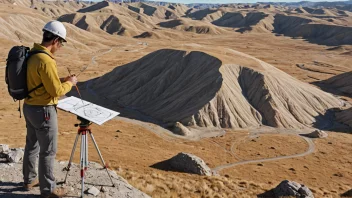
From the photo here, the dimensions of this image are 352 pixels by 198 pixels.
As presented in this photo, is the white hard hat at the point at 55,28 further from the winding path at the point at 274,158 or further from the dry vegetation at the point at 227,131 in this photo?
the winding path at the point at 274,158

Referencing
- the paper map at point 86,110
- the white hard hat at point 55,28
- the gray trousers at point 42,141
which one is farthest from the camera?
the paper map at point 86,110

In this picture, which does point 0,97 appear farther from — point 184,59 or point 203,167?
point 203,167

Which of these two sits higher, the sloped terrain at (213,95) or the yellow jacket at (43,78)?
the yellow jacket at (43,78)

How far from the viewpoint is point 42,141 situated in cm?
830

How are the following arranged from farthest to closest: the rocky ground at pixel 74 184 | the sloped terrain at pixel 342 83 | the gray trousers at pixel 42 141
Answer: the sloped terrain at pixel 342 83, the rocky ground at pixel 74 184, the gray trousers at pixel 42 141

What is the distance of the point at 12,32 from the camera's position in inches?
4429

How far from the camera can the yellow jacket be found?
765 centimetres

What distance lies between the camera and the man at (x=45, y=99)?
7.69 m

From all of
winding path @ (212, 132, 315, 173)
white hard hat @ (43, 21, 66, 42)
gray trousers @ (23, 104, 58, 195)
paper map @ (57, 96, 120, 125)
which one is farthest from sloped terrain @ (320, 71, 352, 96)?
white hard hat @ (43, 21, 66, 42)

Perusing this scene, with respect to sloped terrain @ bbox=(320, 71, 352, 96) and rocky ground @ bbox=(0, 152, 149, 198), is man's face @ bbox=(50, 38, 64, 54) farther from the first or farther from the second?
sloped terrain @ bbox=(320, 71, 352, 96)

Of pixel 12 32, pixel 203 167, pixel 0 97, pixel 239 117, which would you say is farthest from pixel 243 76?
pixel 12 32

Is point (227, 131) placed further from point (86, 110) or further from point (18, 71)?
point (18, 71)

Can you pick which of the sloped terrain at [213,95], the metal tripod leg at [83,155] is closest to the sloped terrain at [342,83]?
the sloped terrain at [213,95]

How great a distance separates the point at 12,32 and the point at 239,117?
9264cm
